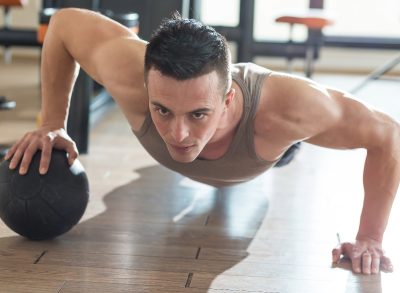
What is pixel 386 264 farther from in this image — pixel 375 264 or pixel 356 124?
pixel 356 124

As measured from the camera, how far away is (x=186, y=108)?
Result: 4.89 ft

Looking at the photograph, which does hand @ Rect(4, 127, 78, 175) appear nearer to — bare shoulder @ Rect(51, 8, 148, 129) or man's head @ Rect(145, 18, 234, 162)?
bare shoulder @ Rect(51, 8, 148, 129)

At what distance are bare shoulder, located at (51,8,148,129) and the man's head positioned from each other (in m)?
0.29

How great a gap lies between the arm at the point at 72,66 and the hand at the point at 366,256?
662 mm

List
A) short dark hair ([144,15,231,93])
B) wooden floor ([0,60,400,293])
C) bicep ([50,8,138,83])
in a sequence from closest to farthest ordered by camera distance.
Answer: short dark hair ([144,15,231,93]) < wooden floor ([0,60,400,293]) < bicep ([50,8,138,83])

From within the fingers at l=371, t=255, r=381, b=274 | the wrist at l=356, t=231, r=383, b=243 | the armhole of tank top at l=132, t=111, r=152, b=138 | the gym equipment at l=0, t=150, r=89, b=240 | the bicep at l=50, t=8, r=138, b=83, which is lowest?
the fingers at l=371, t=255, r=381, b=274

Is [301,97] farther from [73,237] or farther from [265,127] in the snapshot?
[73,237]

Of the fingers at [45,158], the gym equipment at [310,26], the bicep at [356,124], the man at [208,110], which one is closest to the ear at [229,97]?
the man at [208,110]

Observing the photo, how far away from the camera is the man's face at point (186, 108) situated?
1.48m

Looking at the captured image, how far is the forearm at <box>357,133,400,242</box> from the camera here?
5.71 feet

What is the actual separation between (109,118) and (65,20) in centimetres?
168

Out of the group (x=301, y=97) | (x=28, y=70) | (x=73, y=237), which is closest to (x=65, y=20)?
(x=73, y=237)

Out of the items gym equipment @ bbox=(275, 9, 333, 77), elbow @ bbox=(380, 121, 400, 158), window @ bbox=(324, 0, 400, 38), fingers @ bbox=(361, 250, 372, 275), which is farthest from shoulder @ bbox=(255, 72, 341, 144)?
window @ bbox=(324, 0, 400, 38)

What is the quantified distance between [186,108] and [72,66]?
69 centimetres
